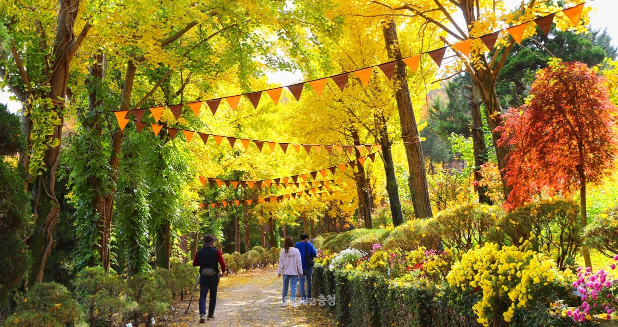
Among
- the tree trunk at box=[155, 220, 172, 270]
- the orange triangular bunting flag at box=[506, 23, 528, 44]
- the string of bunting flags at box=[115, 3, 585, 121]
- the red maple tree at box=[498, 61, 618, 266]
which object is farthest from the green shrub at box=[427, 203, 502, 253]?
the tree trunk at box=[155, 220, 172, 270]

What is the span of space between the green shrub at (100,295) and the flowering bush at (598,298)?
19.1 feet

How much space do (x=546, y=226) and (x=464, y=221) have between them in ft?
4.34

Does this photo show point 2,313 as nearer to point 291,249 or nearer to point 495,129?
point 291,249

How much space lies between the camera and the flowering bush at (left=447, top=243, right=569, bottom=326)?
10.4ft

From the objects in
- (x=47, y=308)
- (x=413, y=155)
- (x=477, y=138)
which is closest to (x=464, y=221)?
(x=413, y=155)

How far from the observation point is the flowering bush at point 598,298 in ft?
8.80

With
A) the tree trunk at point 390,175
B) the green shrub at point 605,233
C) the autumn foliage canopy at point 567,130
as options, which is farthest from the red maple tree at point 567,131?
the tree trunk at point 390,175

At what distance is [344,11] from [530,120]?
448cm

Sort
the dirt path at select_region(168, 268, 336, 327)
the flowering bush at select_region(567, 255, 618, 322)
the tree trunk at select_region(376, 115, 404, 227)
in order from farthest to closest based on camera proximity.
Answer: the tree trunk at select_region(376, 115, 404, 227) → the dirt path at select_region(168, 268, 336, 327) → the flowering bush at select_region(567, 255, 618, 322)

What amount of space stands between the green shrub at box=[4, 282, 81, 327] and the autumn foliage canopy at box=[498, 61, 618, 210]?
20.6 ft

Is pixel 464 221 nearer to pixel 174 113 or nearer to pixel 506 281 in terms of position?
pixel 506 281

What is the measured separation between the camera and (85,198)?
869 cm

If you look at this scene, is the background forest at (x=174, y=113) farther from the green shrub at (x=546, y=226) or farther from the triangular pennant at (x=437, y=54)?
the green shrub at (x=546, y=226)

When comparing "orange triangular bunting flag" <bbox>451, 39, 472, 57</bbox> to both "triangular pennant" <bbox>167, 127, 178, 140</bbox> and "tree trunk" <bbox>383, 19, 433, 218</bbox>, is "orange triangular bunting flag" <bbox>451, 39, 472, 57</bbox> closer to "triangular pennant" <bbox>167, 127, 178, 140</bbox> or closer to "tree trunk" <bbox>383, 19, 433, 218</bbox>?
"tree trunk" <bbox>383, 19, 433, 218</bbox>
